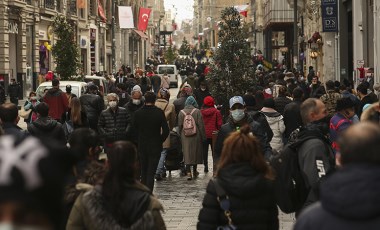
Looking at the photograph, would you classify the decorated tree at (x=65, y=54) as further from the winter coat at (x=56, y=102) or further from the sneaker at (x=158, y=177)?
the sneaker at (x=158, y=177)

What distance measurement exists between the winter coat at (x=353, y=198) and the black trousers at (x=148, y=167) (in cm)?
1096

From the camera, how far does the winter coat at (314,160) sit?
24.8ft

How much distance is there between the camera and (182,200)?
49.3ft

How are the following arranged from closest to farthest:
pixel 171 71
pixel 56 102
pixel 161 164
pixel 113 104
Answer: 1. pixel 113 104
2. pixel 161 164
3. pixel 56 102
4. pixel 171 71

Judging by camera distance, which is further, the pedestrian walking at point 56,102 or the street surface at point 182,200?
the pedestrian walking at point 56,102

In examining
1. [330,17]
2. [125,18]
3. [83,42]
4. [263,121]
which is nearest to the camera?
[263,121]

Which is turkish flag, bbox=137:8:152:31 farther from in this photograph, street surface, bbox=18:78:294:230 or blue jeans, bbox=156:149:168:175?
blue jeans, bbox=156:149:168:175

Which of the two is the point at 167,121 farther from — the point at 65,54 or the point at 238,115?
the point at 65,54

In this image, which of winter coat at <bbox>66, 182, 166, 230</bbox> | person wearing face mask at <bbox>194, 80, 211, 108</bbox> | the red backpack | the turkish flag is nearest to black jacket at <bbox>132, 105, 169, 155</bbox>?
the red backpack

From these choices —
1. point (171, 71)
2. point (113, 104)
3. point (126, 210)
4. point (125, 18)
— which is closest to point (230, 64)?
point (113, 104)

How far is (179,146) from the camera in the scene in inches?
714

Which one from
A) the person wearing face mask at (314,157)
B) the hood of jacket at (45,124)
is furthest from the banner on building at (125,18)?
the person wearing face mask at (314,157)

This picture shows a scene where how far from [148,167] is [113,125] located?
0.98m

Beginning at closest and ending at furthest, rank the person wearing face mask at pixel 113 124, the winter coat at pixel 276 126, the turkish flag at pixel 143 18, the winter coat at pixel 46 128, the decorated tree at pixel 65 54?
the winter coat at pixel 46 128 < the winter coat at pixel 276 126 < the person wearing face mask at pixel 113 124 < the decorated tree at pixel 65 54 < the turkish flag at pixel 143 18
